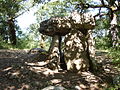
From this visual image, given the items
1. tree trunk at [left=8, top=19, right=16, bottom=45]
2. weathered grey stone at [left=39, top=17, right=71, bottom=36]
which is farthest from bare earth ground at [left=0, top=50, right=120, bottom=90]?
tree trunk at [left=8, top=19, right=16, bottom=45]

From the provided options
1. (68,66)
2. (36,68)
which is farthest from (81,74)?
(36,68)

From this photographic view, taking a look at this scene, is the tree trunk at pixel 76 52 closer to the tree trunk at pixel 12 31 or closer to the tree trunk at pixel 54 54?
the tree trunk at pixel 54 54

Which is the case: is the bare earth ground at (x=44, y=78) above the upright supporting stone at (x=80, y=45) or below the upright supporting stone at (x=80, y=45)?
below

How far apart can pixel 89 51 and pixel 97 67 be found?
910 millimetres

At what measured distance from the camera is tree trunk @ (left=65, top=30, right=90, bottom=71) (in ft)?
31.9

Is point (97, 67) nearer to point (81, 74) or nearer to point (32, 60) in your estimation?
point (81, 74)

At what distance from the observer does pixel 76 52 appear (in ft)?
32.4

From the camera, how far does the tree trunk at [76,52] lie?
9.73 meters

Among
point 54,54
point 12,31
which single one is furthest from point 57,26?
point 12,31

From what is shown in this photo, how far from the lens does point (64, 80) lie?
8609 mm

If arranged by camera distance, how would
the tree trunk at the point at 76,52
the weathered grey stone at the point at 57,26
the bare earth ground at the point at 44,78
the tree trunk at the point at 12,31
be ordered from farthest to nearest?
the tree trunk at the point at 12,31
the weathered grey stone at the point at 57,26
the tree trunk at the point at 76,52
the bare earth ground at the point at 44,78

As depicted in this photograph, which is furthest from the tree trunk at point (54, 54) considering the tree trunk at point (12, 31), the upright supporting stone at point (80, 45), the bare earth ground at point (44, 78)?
the tree trunk at point (12, 31)

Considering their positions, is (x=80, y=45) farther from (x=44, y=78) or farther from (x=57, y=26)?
(x=44, y=78)

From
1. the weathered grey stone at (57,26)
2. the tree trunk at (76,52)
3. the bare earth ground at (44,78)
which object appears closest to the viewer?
the bare earth ground at (44,78)
